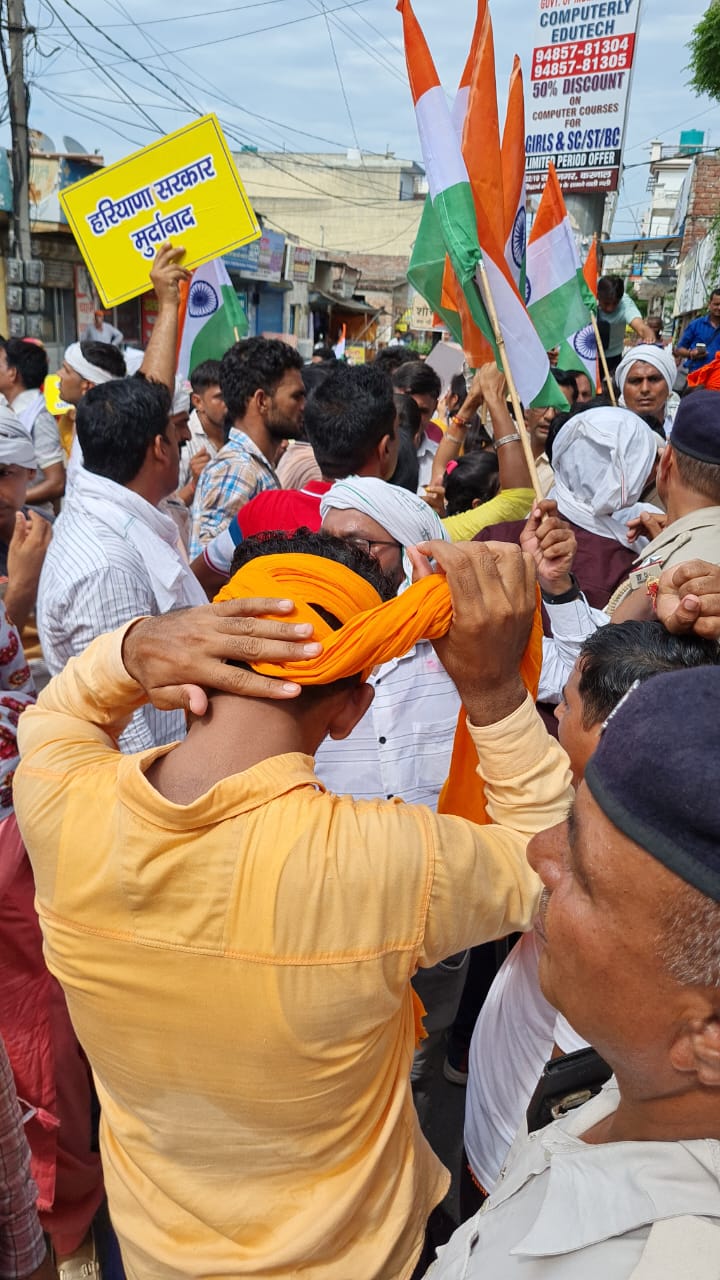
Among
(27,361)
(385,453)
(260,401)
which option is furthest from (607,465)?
(27,361)

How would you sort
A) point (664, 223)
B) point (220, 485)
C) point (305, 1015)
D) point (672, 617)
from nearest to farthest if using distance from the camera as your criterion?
1. point (305, 1015)
2. point (672, 617)
3. point (220, 485)
4. point (664, 223)

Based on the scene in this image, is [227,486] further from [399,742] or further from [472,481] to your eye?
[399,742]

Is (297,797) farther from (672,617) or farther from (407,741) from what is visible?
(407,741)

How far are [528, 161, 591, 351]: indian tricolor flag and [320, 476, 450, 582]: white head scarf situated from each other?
1906 millimetres

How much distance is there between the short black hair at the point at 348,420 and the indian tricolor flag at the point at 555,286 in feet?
3.83

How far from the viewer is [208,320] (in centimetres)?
611

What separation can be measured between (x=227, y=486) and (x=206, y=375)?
7.00 ft

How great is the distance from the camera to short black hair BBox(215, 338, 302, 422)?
4.50 metres

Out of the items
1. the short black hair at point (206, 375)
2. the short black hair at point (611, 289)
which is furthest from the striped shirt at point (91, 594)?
the short black hair at point (611, 289)

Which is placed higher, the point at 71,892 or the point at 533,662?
the point at 533,662

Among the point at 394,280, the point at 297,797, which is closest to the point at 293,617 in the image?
the point at 297,797

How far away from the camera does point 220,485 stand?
4.39 metres

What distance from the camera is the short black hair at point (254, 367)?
177 inches

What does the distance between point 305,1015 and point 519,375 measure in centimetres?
273
